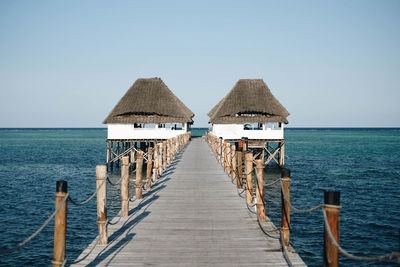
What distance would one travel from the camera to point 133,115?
3491 centimetres

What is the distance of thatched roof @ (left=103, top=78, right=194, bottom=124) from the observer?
34281 millimetres

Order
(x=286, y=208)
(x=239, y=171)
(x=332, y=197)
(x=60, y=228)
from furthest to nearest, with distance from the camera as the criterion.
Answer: (x=239, y=171), (x=286, y=208), (x=60, y=228), (x=332, y=197)

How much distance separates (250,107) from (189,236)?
28313 millimetres

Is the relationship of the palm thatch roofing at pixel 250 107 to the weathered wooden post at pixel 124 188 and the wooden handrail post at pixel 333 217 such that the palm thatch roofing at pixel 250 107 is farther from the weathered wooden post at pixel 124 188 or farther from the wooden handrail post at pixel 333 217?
the wooden handrail post at pixel 333 217

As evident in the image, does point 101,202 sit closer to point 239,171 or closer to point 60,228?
point 60,228

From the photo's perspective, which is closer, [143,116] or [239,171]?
[239,171]

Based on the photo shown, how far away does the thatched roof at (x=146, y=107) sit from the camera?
34281mm

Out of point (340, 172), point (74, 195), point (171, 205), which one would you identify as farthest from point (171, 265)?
point (340, 172)

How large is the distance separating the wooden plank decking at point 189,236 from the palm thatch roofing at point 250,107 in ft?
76.9

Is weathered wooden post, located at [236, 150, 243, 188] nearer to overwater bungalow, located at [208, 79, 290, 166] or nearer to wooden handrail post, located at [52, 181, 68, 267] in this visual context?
wooden handrail post, located at [52, 181, 68, 267]

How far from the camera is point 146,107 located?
35.4 metres

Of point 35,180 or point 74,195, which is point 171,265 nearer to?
point 74,195

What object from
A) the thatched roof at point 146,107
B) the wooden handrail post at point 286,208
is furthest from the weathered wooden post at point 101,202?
the thatched roof at point 146,107

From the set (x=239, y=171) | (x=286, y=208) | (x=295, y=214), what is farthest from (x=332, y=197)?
(x=295, y=214)
